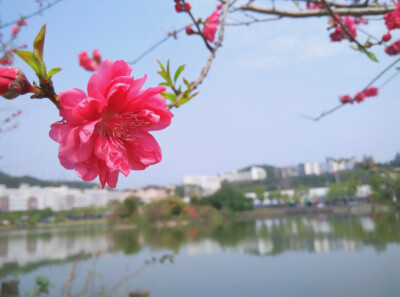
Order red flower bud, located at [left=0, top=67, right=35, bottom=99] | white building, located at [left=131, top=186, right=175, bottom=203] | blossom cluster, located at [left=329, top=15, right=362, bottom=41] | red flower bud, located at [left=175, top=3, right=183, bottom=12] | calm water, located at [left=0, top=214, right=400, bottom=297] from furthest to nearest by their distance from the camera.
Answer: white building, located at [left=131, top=186, right=175, bottom=203]
calm water, located at [left=0, top=214, right=400, bottom=297]
blossom cluster, located at [left=329, top=15, right=362, bottom=41]
red flower bud, located at [left=175, top=3, right=183, bottom=12]
red flower bud, located at [left=0, top=67, right=35, bottom=99]

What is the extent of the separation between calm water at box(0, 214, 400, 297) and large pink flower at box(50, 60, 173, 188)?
3092mm

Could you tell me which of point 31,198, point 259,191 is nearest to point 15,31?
point 31,198

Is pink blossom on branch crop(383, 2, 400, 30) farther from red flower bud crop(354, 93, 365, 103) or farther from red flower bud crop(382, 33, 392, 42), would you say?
red flower bud crop(354, 93, 365, 103)

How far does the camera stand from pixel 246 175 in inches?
800

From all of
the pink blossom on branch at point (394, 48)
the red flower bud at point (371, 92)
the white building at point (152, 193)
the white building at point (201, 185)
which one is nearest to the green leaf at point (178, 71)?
the pink blossom on branch at point (394, 48)

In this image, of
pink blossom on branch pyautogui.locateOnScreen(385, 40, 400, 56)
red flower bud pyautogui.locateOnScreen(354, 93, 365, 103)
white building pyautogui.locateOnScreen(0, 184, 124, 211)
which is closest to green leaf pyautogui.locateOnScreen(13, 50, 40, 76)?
pink blossom on branch pyautogui.locateOnScreen(385, 40, 400, 56)

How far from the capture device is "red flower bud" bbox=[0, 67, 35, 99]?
19 centimetres

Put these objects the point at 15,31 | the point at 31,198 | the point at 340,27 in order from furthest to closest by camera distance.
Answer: the point at 31,198 → the point at 15,31 → the point at 340,27

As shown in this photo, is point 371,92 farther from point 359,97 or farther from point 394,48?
point 394,48

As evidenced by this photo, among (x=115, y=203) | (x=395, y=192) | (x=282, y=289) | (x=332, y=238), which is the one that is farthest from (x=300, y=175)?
(x=282, y=289)

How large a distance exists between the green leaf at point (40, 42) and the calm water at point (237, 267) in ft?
10.3

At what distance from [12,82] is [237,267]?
6685mm

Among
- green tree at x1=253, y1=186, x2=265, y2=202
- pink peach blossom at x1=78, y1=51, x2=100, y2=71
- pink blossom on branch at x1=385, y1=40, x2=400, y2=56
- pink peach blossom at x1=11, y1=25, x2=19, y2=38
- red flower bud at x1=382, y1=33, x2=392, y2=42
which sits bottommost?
green tree at x1=253, y1=186, x2=265, y2=202

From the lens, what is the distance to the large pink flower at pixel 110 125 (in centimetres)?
20
